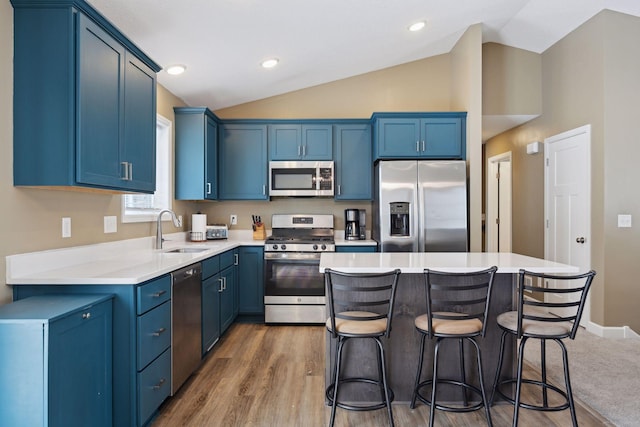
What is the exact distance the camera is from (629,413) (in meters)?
2.24

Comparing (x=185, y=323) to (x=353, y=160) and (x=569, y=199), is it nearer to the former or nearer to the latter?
(x=353, y=160)

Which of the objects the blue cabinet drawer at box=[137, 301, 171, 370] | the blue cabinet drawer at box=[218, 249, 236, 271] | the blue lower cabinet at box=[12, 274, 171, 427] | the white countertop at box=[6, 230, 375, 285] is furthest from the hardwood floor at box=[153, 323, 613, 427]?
the white countertop at box=[6, 230, 375, 285]

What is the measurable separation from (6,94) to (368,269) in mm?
2031

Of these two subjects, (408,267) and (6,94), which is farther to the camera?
(408,267)

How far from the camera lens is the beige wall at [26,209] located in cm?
183

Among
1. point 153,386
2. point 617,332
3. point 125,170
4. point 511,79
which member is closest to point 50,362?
point 153,386

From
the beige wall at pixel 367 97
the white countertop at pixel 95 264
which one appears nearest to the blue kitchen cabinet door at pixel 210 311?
the white countertop at pixel 95 264

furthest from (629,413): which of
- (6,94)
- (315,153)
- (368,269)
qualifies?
(6,94)

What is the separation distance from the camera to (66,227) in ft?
7.43

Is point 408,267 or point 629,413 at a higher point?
point 408,267

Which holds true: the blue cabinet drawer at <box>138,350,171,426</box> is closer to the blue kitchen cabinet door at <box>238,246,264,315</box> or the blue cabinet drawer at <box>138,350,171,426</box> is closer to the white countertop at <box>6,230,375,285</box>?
the white countertop at <box>6,230,375,285</box>

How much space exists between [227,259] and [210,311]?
663 mm

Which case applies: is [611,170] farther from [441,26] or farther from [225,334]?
[225,334]

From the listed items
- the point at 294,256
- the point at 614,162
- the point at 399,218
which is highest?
the point at 614,162
